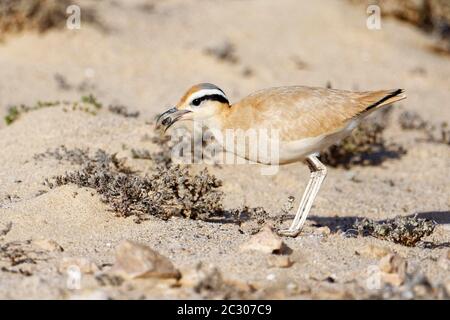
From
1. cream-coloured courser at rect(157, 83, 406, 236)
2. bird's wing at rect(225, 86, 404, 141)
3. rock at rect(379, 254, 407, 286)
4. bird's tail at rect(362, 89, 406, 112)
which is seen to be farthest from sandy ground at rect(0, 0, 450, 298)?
bird's tail at rect(362, 89, 406, 112)

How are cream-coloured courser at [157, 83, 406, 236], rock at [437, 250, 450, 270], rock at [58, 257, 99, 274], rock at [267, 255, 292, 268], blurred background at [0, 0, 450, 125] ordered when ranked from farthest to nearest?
blurred background at [0, 0, 450, 125] < cream-coloured courser at [157, 83, 406, 236] < rock at [437, 250, 450, 270] < rock at [267, 255, 292, 268] < rock at [58, 257, 99, 274]

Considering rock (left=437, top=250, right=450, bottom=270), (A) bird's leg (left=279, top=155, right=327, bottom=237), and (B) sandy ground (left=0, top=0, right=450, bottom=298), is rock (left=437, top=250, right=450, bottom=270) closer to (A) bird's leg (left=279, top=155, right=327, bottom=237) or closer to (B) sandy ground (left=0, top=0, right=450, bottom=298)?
(B) sandy ground (left=0, top=0, right=450, bottom=298)

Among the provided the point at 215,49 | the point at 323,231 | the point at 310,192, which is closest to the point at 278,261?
the point at 323,231

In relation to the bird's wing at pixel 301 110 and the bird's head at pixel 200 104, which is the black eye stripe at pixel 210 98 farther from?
the bird's wing at pixel 301 110

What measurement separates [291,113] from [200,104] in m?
0.76

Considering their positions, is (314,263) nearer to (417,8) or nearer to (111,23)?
(111,23)

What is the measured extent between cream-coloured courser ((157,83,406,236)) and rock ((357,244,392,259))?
721 mm

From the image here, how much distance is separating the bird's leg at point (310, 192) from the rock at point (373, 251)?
2.36 ft

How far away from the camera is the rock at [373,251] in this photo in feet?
18.0

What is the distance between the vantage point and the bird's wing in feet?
19.2

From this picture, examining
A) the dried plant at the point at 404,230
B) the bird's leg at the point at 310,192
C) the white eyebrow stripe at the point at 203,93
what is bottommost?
the dried plant at the point at 404,230

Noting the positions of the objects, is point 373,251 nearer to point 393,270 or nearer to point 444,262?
point 444,262

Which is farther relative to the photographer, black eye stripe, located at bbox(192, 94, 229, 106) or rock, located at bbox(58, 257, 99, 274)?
black eye stripe, located at bbox(192, 94, 229, 106)

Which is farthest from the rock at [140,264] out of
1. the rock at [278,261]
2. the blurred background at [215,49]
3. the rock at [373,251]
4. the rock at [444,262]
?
the blurred background at [215,49]
